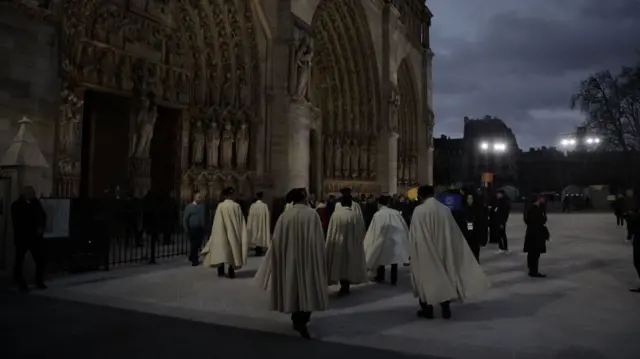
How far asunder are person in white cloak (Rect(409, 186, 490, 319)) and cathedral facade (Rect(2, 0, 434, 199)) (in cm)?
812

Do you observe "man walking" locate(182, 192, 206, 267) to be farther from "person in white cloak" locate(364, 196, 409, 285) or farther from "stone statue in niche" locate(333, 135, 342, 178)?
"stone statue in niche" locate(333, 135, 342, 178)

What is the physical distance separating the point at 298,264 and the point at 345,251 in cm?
234

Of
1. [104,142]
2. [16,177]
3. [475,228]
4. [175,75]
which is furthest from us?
[175,75]

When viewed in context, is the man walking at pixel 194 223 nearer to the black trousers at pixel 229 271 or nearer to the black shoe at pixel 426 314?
the black trousers at pixel 229 271

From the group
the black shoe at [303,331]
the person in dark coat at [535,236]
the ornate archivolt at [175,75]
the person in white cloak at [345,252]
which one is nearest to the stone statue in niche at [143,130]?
the ornate archivolt at [175,75]

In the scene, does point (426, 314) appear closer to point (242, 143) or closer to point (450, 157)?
point (242, 143)

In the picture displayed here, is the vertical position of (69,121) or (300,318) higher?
(69,121)

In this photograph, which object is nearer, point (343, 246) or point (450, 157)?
point (343, 246)

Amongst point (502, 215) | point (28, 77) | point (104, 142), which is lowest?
point (502, 215)

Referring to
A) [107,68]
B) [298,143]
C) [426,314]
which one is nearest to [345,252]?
[426,314]

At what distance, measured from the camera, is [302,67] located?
17516 mm

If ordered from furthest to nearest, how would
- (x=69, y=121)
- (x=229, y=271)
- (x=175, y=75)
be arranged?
(x=175, y=75) → (x=69, y=121) → (x=229, y=271)

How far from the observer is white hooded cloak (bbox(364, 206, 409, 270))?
818 centimetres

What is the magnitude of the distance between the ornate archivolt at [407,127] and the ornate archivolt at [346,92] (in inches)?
245
